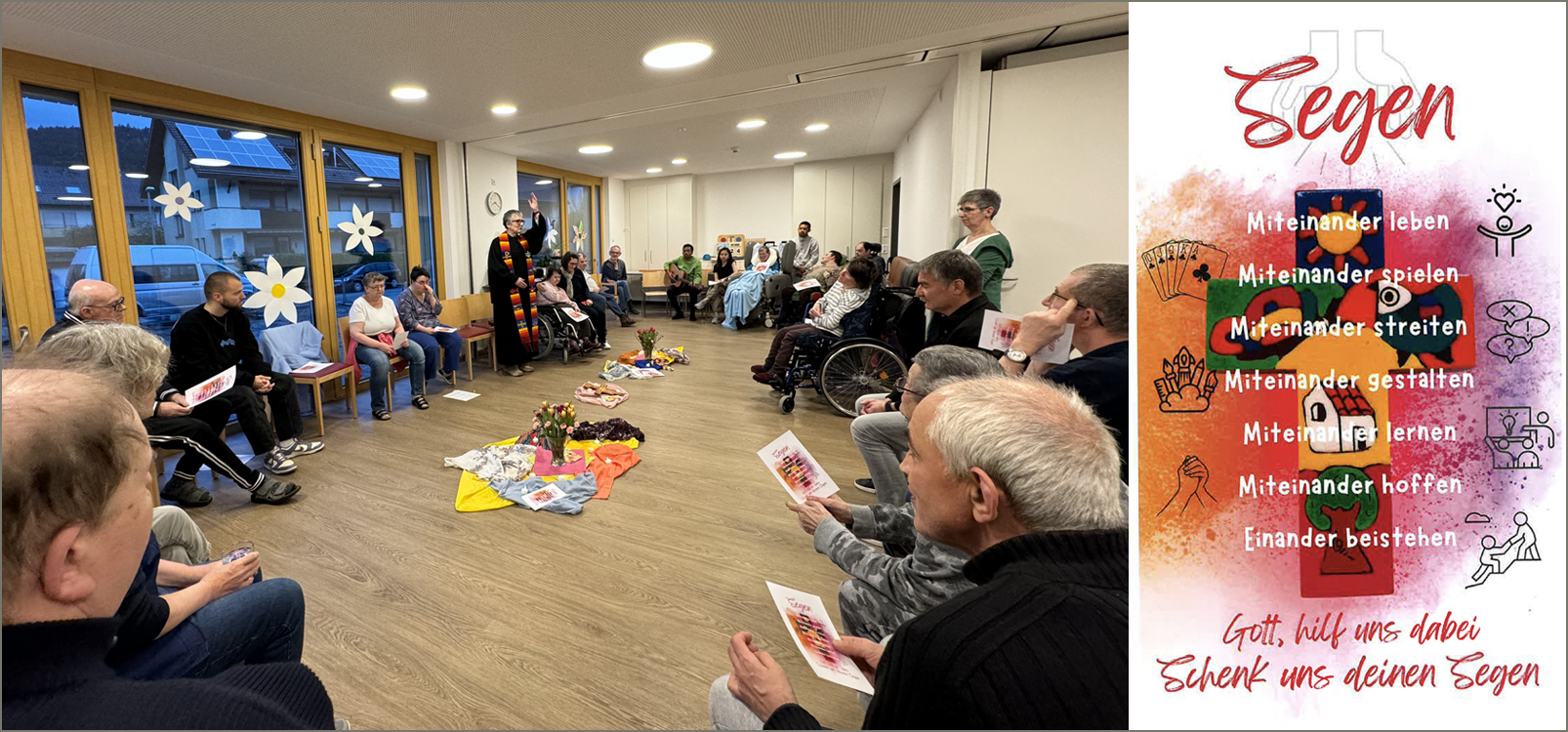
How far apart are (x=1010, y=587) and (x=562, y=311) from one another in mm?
5908

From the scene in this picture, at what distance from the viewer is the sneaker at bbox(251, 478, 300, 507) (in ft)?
9.23

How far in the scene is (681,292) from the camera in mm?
9258

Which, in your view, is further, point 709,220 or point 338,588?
point 709,220

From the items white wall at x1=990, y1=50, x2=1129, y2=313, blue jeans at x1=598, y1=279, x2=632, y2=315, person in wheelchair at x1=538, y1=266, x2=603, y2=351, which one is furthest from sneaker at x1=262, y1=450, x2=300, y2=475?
blue jeans at x1=598, y1=279, x2=632, y2=315

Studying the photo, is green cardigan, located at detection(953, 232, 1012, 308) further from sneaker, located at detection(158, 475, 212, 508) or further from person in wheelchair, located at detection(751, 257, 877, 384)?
sneaker, located at detection(158, 475, 212, 508)

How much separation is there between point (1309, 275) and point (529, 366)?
19.7 feet

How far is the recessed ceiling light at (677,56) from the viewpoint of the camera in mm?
3352

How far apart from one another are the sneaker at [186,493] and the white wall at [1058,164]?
4.53 m

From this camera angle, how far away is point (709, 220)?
1077 cm

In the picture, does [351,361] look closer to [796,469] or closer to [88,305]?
[88,305]

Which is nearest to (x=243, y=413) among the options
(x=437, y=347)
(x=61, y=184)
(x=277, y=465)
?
(x=277, y=465)

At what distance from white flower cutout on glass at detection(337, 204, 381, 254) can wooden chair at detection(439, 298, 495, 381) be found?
2.65 feet

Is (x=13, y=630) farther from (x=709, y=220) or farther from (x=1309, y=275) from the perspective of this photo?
(x=709, y=220)

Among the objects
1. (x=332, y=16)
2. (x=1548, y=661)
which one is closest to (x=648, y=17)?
(x=332, y=16)
